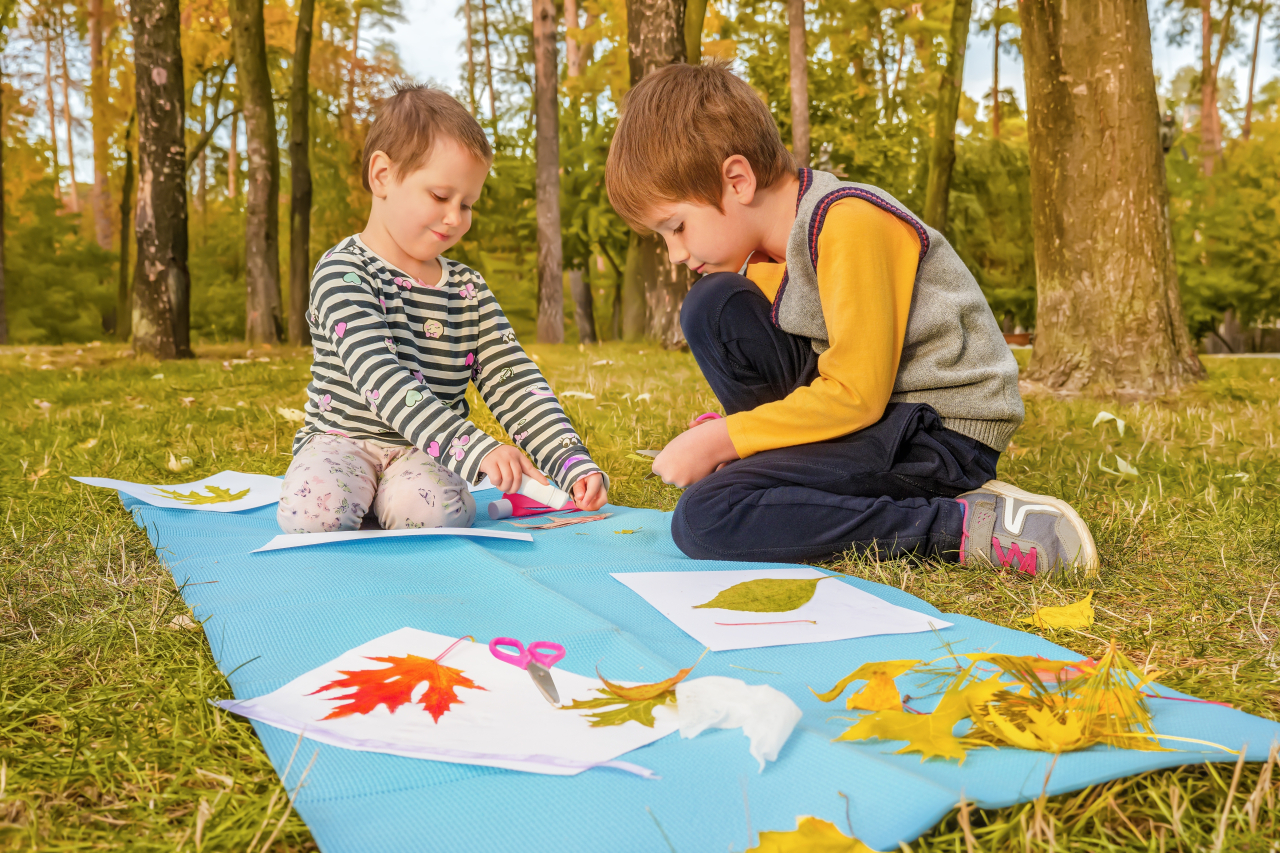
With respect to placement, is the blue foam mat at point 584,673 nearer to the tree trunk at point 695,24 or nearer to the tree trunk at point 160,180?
the tree trunk at point 160,180

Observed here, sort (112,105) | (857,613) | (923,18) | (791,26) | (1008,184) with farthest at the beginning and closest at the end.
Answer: (1008,184) < (112,105) < (923,18) < (791,26) < (857,613)

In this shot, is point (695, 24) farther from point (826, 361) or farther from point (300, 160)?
point (826, 361)

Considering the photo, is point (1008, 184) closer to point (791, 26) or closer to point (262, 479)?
point (791, 26)

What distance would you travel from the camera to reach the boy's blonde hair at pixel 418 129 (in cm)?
243

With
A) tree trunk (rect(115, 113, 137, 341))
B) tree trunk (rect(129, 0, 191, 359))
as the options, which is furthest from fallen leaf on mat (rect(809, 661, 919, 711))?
tree trunk (rect(115, 113, 137, 341))

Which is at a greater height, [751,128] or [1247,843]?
[751,128]

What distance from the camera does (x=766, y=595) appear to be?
1.77 m

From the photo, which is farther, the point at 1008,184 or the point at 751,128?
the point at 1008,184

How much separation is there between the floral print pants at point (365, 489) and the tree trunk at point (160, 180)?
5992mm

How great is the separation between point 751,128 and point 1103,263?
130 inches

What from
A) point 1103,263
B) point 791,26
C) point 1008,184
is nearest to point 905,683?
point 1103,263

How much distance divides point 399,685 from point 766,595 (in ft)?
2.46

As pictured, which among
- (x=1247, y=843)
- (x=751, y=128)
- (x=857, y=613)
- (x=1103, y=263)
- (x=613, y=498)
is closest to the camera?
(x=1247, y=843)

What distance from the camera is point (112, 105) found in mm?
15703
